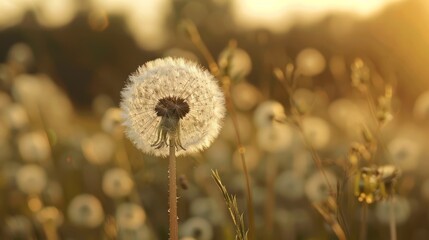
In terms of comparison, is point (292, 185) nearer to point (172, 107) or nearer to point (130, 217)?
point (130, 217)

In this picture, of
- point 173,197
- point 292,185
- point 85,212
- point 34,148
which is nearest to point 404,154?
point 292,185

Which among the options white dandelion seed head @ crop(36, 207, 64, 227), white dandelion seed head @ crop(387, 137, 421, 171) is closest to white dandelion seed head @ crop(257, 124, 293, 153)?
white dandelion seed head @ crop(387, 137, 421, 171)

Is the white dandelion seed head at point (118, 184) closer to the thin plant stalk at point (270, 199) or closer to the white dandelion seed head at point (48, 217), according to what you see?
the white dandelion seed head at point (48, 217)

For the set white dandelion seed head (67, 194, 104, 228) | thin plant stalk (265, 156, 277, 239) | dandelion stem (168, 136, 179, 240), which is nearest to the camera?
dandelion stem (168, 136, 179, 240)

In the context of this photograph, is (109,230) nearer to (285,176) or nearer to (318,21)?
(285,176)

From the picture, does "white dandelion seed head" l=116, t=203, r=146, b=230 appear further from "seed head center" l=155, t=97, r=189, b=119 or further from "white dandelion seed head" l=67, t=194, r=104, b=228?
"seed head center" l=155, t=97, r=189, b=119

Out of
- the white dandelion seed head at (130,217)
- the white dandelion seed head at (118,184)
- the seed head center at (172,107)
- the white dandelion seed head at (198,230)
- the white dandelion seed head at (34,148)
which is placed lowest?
the white dandelion seed head at (198,230)

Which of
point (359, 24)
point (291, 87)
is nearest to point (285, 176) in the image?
point (291, 87)

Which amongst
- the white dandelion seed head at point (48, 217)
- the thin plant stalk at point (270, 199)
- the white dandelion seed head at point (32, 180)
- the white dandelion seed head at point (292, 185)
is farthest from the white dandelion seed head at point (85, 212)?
the white dandelion seed head at point (292, 185)
